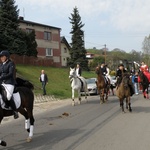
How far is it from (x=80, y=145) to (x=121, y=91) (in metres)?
6.63

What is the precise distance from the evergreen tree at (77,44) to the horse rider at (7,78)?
54.3 m

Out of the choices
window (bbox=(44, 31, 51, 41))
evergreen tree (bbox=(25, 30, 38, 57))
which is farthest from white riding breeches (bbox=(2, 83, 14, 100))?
window (bbox=(44, 31, 51, 41))

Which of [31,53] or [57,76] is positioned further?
[31,53]

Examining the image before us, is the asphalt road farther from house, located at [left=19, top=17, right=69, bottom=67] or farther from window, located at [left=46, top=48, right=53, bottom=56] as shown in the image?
window, located at [left=46, top=48, right=53, bottom=56]

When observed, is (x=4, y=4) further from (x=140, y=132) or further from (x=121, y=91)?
(x=140, y=132)

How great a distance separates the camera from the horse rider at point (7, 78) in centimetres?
819

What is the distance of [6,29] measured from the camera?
45.0 m

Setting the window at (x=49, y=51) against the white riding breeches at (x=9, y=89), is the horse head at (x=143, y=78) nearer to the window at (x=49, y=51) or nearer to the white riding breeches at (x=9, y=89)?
the white riding breeches at (x=9, y=89)

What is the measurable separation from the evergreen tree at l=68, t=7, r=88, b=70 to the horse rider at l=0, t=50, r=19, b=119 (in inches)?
2137

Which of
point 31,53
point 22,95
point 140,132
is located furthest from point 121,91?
point 31,53

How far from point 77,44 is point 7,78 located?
191ft

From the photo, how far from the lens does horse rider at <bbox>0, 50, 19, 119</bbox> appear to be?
8.19 meters

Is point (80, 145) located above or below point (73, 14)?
below

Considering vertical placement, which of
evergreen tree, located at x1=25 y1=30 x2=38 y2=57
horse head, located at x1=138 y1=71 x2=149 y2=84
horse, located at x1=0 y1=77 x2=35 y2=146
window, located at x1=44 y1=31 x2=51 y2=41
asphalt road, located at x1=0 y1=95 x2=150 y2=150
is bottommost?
asphalt road, located at x1=0 y1=95 x2=150 y2=150
